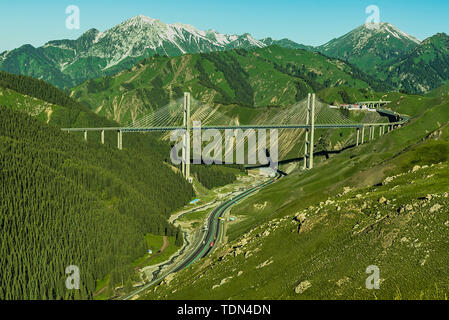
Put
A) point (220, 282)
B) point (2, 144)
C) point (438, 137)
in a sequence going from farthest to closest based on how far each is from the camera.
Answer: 1. point (2, 144)
2. point (438, 137)
3. point (220, 282)

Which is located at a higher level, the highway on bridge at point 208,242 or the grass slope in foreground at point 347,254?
the grass slope in foreground at point 347,254

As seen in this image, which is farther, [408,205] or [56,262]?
[56,262]

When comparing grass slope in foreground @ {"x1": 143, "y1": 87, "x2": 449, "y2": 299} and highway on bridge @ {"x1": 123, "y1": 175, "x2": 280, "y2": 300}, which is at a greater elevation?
grass slope in foreground @ {"x1": 143, "y1": 87, "x2": 449, "y2": 299}

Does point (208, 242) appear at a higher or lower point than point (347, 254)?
lower

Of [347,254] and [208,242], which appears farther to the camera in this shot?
[208,242]

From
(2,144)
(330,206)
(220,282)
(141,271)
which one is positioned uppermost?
(2,144)

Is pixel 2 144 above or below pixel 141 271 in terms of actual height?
above

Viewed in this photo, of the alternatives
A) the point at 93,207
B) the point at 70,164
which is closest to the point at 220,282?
the point at 93,207

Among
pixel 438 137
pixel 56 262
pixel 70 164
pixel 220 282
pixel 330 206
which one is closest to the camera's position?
pixel 220 282

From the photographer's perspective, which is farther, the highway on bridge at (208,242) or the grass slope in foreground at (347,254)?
the highway on bridge at (208,242)

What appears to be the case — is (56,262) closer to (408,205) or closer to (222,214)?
(222,214)

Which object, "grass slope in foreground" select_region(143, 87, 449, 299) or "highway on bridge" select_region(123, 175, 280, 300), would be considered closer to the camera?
"grass slope in foreground" select_region(143, 87, 449, 299)
